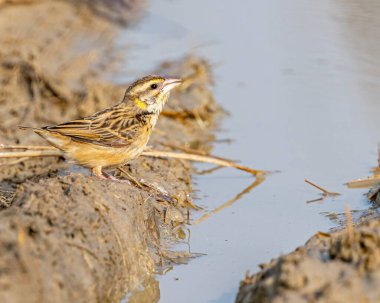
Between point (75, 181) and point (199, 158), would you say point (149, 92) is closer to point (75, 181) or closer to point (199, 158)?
point (199, 158)

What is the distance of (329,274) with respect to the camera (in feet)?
17.5

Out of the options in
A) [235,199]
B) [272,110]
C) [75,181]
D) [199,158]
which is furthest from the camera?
[272,110]

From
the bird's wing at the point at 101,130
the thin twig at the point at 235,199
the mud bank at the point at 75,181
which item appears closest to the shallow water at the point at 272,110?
the thin twig at the point at 235,199

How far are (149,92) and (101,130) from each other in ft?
2.47

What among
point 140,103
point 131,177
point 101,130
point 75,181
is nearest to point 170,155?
point 140,103

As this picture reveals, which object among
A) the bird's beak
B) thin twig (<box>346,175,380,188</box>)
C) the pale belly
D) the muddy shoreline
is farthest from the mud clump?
the bird's beak

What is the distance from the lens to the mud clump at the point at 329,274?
518 centimetres

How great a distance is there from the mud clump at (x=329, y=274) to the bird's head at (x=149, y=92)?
311 centimetres

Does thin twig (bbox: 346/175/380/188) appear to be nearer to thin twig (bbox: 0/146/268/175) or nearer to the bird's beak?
thin twig (bbox: 0/146/268/175)

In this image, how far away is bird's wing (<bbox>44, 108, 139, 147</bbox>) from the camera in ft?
25.8

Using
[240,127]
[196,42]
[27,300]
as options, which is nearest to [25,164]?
[240,127]

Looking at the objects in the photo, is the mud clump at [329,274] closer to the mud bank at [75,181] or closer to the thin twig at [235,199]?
the mud bank at [75,181]

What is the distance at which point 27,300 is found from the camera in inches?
207

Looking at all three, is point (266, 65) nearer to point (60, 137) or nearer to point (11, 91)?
point (11, 91)
